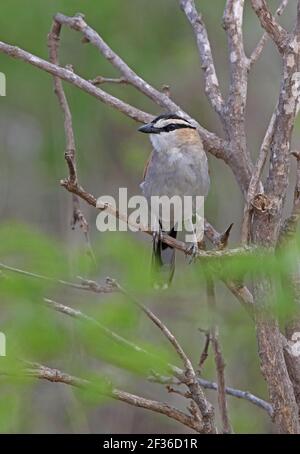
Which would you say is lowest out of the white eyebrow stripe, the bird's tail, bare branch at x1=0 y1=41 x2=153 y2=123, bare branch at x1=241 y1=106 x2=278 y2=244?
the bird's tail

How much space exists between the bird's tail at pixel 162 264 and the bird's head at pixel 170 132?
45 cm

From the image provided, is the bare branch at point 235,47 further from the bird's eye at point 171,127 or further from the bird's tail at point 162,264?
the bird's eye at point 171,127

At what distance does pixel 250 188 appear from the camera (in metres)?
2.71

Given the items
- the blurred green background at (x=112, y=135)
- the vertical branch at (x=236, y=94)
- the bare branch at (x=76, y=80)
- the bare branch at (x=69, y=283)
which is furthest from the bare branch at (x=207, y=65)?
the blurred green background at (x=112, y=135)

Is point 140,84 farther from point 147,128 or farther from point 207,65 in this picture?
point 147,128

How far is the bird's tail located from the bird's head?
17.5 inches

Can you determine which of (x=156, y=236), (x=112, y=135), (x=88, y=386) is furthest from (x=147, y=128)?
(x=112, y=135)

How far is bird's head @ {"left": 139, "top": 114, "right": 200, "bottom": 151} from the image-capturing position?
3.74m

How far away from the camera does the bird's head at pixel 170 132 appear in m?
3.74

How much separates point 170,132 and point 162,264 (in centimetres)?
78

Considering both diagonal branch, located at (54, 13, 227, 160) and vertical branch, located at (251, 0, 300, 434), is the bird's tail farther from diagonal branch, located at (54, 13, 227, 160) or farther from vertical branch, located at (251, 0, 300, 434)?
diagonal branch, located at (54, 13, 227, 160)

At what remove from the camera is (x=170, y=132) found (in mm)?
4000

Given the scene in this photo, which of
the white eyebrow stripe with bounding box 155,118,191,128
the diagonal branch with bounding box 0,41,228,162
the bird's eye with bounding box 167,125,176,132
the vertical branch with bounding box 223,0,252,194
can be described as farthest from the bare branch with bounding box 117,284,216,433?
the bird's eye with bounding box 167,125,176,132
